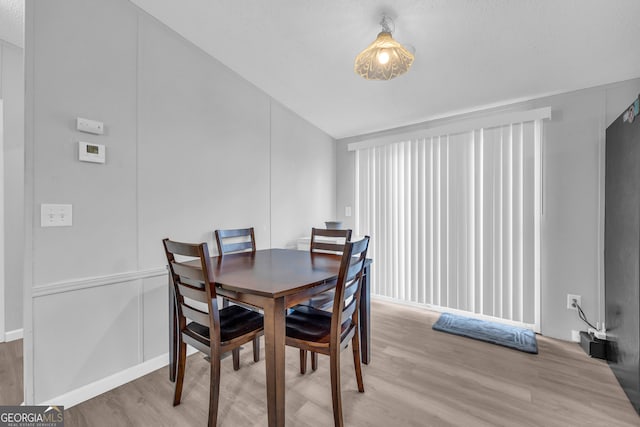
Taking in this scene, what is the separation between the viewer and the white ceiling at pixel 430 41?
1.74 meters

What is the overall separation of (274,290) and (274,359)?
31 centimetres

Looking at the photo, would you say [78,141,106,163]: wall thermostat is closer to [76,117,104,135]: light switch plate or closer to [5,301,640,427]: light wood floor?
[76,117,104,135]: light switch plate

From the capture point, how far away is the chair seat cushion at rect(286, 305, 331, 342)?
1482 millimetres

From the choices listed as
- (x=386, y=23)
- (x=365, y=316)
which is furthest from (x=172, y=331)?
(x=386, y=23)

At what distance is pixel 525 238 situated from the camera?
2.60 meters

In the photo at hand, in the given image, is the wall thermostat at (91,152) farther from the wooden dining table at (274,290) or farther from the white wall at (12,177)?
the white wall at (12,177)

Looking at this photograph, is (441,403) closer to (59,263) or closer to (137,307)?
(137,307)

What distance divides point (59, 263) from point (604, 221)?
13.0 ft

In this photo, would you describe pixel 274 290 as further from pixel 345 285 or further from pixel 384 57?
pixel 384 57

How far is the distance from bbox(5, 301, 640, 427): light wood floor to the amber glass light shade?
2.10 metres

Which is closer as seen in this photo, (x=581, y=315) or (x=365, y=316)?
(x=365, y=316)

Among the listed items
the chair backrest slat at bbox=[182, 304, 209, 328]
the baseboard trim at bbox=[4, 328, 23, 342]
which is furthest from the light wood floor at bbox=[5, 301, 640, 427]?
the baseboard trim at bbox=[4, 328, 23, 342]

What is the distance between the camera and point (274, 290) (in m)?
1.24

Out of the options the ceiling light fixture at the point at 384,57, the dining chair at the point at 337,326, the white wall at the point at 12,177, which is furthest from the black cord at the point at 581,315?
the white wall at the point at 12,177
